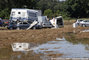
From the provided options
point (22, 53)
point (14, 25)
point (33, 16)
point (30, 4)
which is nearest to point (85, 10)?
point (30, 4)

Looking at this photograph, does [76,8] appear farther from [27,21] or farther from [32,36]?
[32,36]

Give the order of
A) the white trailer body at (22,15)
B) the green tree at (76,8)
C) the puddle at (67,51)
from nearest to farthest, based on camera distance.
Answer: the puddle at (67,51) < the white trailer body at (22,15) < the green tree at (76,8)

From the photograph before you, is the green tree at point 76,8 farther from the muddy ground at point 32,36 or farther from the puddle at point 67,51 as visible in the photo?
the puddle at point 67,51

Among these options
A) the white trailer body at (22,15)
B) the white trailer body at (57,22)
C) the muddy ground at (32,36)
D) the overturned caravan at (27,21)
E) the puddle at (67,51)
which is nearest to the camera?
the puddle at (67,51)

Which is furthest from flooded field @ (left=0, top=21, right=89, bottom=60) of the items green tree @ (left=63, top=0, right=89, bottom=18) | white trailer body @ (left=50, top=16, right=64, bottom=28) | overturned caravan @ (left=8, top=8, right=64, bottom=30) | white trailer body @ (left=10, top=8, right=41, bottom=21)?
green tree @ (left=63, top=0, right=89, bottom=18)

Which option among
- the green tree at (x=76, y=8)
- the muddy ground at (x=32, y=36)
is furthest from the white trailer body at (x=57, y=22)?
the green tree at (x=76, y=8)

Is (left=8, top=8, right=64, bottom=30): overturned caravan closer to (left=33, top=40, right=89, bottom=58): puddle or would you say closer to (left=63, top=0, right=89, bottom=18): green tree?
(left=33, top=40, right=89, bottom=58): puddle

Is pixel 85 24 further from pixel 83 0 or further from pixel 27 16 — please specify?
pixel 83 0

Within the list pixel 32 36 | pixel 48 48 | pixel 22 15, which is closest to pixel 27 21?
pixel 22 15

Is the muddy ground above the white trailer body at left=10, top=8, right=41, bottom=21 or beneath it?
beneath

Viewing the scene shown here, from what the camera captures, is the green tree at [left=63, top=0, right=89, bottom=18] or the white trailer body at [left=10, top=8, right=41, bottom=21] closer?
the white trailer body at [left=10, top=8, right=41, bottom=21]

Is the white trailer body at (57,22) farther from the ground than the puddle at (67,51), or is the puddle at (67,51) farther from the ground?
the puddle at (67,51)

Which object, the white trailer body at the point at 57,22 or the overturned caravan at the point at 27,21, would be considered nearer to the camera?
the overturned caravan at the point at 27,21

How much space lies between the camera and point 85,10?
89.0 metres
